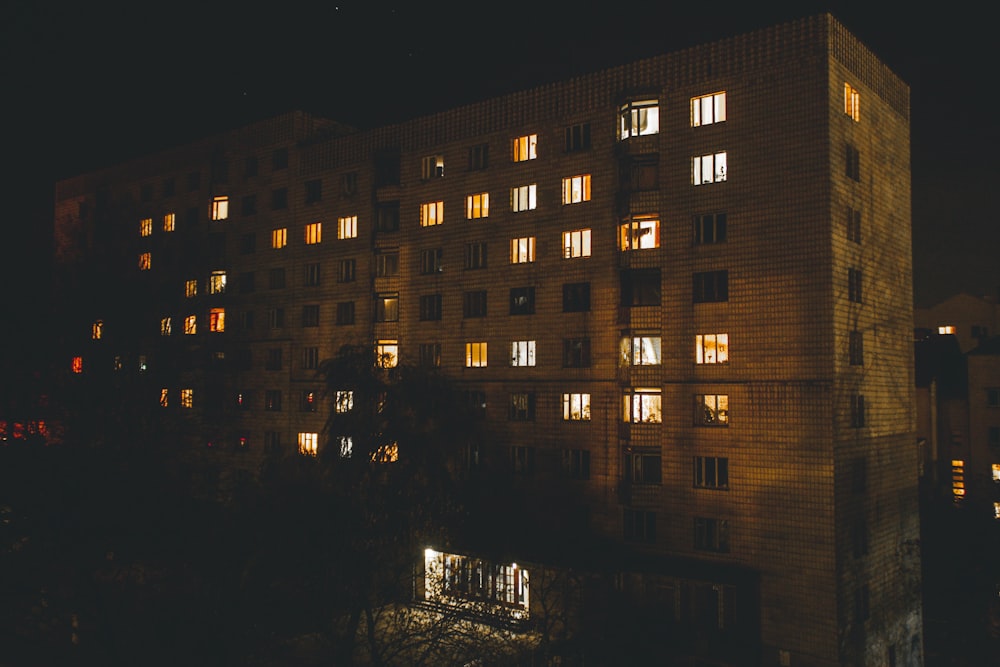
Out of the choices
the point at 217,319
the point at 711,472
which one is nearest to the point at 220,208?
the point at 217,319

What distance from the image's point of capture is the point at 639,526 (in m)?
32.3

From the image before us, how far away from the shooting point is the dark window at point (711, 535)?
30.0m

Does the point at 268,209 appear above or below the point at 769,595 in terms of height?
above

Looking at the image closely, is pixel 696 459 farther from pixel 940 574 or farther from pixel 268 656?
pixel 940 574

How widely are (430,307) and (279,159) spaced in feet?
49.9

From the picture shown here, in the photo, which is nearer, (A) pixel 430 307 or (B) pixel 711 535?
(B) pixel 711 535

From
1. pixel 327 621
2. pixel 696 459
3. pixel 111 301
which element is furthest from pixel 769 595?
pixel 111 301

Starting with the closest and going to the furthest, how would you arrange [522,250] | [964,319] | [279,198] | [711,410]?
[711,410] → [522,250] → [279,198] → [964,319]

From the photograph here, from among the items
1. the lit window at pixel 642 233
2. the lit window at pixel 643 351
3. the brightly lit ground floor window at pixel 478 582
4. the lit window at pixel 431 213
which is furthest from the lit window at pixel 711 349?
the lit window at pixel 431 213

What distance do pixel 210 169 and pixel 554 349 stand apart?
2813cm

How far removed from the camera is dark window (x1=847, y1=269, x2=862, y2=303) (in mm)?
30109

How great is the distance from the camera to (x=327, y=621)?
22.7m

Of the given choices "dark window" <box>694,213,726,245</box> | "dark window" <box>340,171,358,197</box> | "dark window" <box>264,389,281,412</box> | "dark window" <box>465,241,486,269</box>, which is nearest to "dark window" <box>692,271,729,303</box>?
"dark window" <box>694,213,726,245</box>

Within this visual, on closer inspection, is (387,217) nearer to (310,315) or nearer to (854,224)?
(310,315)
